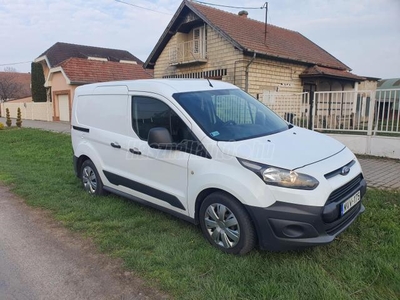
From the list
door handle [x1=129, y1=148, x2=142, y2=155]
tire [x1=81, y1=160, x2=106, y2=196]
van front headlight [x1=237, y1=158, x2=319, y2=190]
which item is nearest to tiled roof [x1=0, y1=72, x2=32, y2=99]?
tire [x1=81, y1=160, x2=106, y2=196]

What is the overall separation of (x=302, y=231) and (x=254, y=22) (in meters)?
18.2

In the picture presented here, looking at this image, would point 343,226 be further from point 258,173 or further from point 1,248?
point 1,248

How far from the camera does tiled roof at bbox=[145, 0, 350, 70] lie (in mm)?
15180

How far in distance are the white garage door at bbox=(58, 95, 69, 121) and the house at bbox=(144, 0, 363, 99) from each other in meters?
7.36

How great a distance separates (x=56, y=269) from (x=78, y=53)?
34922 millimetres

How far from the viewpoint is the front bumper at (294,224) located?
2.85 meters

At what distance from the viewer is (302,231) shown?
2.88 m

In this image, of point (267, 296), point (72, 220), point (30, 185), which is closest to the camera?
point (267, 296)

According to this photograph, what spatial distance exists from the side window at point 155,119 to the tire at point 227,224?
0.77 metres

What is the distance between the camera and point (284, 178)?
9.61 feet

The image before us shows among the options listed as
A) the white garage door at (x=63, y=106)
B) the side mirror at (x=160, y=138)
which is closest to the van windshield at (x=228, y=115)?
the side mirror at (x=160, y=138)

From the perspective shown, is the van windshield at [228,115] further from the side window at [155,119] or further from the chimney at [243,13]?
the chimney at [243,13]

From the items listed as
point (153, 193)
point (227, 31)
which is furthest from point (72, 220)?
point (227, 31)

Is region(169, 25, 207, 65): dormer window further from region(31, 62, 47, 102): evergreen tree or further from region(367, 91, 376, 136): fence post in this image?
region(31, 62, 47, 102): evergreen tree
